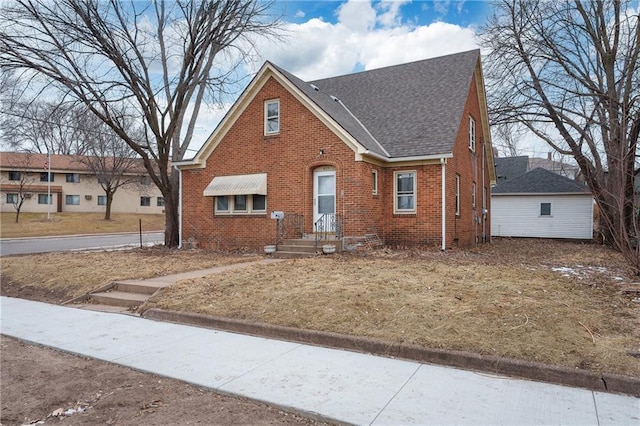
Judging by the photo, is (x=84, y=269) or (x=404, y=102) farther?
(x=404, y=102)

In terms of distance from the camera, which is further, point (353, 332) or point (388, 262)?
point (388, 262)

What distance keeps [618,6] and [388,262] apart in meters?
16.4

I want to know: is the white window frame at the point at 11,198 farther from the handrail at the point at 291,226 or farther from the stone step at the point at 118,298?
the stone step at the point at 118,298

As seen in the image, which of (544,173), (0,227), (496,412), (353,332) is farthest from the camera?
(0,227)

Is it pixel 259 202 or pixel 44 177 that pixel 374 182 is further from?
pixel 44 177

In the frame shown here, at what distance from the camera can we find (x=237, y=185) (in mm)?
15391

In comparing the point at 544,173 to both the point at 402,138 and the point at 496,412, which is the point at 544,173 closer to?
the point at 402,138

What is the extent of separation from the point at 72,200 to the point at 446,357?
53636mm

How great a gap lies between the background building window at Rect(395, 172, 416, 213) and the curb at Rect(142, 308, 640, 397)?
9.36 meters

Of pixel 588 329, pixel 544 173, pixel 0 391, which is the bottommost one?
pixel 0 391

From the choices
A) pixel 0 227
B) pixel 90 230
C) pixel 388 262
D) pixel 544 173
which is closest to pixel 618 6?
pixel 544 173

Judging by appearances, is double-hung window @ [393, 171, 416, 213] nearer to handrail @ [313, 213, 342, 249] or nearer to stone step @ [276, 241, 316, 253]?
handrail @ [313, 213, 342, 249]

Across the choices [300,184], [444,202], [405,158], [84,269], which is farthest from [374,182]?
[84,269]

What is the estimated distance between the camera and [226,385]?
424cm
